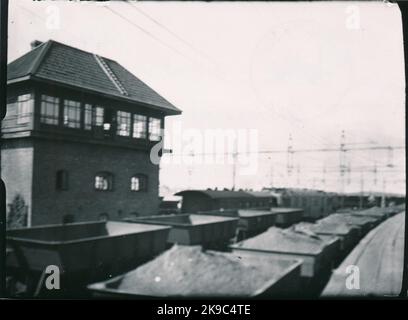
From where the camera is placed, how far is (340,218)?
1661cm

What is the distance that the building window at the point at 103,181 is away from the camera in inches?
581

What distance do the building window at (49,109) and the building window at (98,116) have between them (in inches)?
63.9

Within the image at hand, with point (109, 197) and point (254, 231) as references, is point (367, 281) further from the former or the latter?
point (109, 197)

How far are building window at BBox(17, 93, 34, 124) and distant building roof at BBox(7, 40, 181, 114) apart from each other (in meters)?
0.72

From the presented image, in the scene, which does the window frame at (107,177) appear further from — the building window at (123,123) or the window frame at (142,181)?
the building window at (123,123)

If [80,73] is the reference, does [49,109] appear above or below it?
below

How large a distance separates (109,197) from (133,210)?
1.54m

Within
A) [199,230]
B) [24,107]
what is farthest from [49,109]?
[199,230]

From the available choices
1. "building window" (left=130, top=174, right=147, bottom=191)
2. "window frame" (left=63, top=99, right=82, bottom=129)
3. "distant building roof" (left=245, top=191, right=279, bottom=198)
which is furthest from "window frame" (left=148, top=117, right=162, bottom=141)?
"distant building roof" (left=245, top=191, right=279, bottom=198)

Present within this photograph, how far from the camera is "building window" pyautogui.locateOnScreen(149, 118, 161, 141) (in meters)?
16.4

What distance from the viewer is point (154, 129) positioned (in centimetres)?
1653

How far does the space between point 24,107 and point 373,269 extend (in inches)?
504

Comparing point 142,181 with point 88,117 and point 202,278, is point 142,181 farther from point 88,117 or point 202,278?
point 202,278

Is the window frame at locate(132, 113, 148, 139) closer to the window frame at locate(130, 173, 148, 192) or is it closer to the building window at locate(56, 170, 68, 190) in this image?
the window frame at locate(130, 173, 148, 192)
